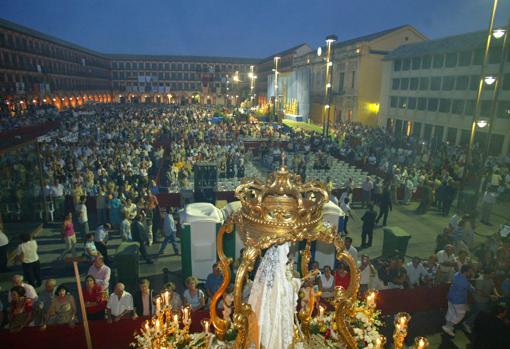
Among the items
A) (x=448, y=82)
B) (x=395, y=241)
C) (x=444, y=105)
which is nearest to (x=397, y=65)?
(x=448, y=82)

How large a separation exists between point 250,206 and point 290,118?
50261mm

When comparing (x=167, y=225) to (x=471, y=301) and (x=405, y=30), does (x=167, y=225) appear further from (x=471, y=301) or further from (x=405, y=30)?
(x=405, y=30)

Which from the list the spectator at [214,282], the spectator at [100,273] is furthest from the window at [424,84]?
the spectator at [100,273]

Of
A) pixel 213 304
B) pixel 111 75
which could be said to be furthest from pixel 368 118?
pixel 111 75

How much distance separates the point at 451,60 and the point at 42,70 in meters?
55.3

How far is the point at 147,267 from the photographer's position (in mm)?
9836

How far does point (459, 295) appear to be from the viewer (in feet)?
22.9

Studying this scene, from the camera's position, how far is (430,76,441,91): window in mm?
32244

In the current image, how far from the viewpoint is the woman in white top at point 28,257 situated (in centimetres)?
802

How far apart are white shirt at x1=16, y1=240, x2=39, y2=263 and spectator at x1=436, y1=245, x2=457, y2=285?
30.8 feet

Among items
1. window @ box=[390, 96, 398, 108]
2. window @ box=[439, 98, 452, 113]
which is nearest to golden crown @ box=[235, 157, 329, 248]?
window @ box=[439, 98, 452, 113]

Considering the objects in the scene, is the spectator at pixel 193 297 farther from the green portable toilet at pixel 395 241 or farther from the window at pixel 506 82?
the window at pixel 506 82

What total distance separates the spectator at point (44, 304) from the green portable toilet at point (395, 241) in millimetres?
8354

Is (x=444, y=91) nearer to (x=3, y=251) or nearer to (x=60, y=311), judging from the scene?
(x=3, y=251)
